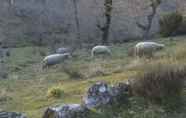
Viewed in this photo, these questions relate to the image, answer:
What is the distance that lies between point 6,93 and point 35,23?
24.3m

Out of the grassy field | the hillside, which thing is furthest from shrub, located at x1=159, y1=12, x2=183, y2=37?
the grassy field

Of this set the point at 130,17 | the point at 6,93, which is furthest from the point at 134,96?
the point at 130,17

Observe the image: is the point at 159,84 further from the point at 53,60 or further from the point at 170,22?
the point at 170,22

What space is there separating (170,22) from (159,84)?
62.9 feet

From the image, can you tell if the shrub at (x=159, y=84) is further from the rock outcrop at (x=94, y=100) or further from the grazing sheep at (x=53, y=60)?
the grazing sheep at (x=53, y=60)

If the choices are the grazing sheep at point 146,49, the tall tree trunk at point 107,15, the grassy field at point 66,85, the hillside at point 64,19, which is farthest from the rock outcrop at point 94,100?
the hillside at point 64,19

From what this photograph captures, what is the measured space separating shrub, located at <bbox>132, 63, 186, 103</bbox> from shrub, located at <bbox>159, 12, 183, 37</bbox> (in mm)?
18559

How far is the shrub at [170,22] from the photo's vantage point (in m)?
27.4

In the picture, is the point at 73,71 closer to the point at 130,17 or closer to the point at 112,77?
the point at 112,77

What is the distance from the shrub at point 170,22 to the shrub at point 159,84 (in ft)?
60.9

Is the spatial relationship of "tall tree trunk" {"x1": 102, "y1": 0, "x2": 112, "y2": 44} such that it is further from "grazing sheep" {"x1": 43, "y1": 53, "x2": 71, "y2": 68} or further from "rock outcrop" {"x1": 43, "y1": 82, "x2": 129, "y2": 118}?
"rock outcrop" {"x1": 43, "y1": 82, "x2": 129, "y2": 118}

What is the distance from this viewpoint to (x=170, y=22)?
90.4 ft

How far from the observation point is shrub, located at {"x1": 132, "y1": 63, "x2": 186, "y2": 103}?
876cm

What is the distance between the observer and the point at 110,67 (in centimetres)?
1516
